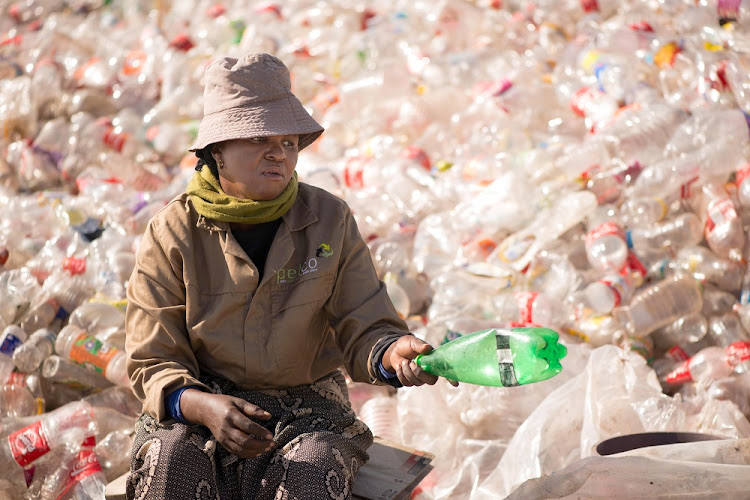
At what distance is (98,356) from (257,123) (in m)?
1.71

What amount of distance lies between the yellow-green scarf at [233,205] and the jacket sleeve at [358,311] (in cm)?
21

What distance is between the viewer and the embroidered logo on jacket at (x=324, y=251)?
250cm

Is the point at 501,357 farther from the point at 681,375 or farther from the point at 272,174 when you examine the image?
the point at 681,375

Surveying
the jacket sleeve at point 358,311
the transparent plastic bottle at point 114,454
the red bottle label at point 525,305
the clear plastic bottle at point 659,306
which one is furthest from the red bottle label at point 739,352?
the transparent plastic bottle at point 114,454

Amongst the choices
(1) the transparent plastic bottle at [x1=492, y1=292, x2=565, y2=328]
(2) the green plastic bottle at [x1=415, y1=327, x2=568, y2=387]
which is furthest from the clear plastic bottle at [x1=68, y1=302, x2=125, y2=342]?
(2) the green plastic bottle at [x1=415, y1=327, x2=568, y2=387]

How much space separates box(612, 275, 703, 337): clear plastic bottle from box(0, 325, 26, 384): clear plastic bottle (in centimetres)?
268

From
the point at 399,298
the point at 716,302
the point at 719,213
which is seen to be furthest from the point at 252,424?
the point at 719,213

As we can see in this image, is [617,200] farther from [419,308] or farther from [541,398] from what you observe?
[541,398]

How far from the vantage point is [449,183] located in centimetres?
477

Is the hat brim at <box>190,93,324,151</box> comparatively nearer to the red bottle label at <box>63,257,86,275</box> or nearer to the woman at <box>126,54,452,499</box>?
the woman at <box>126,54,452,499</box>

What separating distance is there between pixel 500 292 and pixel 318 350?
5.52 ft

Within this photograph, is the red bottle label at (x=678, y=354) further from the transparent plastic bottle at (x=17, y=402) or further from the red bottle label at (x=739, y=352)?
the transparent plastic bottle at (x=17, y=402)

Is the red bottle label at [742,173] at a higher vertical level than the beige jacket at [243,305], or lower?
lower

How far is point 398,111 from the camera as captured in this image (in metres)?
5.53
